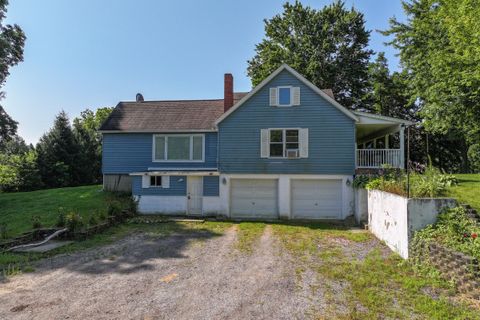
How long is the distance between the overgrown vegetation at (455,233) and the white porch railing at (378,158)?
769cm

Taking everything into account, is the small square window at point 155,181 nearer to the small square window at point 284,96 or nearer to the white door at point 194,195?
the white door at point 194,195

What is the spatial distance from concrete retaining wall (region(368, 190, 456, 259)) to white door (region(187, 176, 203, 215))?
919 centimetres

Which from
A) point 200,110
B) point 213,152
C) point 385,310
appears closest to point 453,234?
point 385,310

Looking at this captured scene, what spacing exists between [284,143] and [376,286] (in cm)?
988

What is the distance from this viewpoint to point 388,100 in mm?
31641

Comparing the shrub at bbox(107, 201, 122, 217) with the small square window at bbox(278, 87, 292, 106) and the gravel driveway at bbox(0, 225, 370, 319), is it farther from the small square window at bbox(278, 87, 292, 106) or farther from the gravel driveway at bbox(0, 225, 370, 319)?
the small square window at bbox(278, 87, 292, 106)

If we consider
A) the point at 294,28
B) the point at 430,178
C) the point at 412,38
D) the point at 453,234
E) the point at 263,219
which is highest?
the point at 294,28

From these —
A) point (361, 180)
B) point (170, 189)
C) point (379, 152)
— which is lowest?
point (170, 189)

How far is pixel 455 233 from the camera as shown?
23.4ft

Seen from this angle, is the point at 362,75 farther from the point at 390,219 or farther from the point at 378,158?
the point at 390,219

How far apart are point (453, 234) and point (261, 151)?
971 cm

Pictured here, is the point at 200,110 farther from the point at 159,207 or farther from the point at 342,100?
the point at 342,100

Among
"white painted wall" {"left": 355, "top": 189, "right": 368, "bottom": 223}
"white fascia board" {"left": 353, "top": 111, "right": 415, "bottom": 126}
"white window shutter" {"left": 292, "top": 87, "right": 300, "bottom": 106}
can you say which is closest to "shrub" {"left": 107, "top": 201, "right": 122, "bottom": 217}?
"white window shutter" {"left": 292, "top": 87, "right": 300, "bottom": 106}

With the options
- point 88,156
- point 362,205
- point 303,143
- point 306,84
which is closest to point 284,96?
point 306,84
